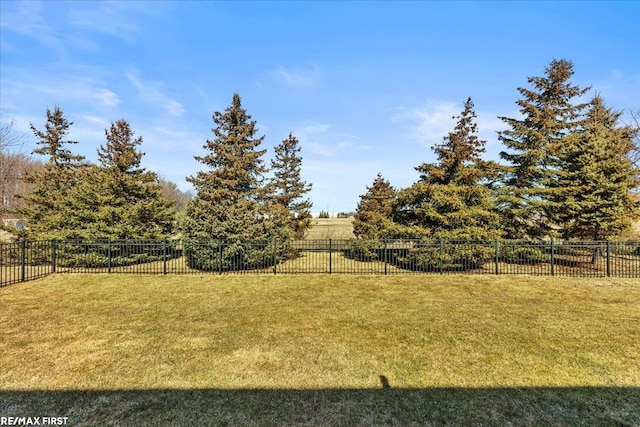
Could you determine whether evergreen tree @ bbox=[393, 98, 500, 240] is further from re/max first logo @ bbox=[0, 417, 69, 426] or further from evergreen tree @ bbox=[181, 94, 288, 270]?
re/max first logo @ bbox=[0, 417, 69, 426]

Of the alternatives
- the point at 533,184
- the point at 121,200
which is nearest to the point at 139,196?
the point at 121,200

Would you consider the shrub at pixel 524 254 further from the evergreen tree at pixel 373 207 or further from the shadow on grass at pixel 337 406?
the shadow on grass at pixel 337 406

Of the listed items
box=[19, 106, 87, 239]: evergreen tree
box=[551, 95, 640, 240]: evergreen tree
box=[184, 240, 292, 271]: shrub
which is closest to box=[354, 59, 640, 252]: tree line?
box=[551, 95, 640, 240]: evergreen tree

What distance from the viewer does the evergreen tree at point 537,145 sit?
1611 centimetres

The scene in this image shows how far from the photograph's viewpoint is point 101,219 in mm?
15055

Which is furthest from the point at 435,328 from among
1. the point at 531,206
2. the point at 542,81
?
the point at 542,81

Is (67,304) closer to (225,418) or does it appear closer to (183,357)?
(183,357)

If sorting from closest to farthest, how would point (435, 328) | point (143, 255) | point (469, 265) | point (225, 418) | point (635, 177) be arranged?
point (225, 418), point (435, 328), point (469, 265), point (143, 255), point (635, 177)

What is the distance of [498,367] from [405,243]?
986 centimetres

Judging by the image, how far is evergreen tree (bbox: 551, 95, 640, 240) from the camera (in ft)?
51.4

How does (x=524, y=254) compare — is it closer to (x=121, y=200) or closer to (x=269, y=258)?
(x=269, y=258)

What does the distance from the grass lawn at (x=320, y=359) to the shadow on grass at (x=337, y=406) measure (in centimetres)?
2

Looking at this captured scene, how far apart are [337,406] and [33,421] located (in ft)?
10.5

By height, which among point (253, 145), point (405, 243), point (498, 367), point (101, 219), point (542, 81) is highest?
point (542, 81)
